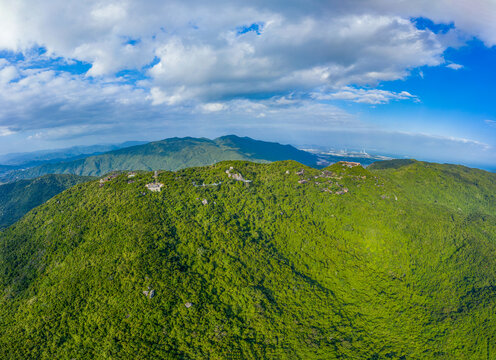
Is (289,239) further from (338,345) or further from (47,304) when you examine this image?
(47,304)

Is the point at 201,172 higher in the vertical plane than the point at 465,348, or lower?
higher

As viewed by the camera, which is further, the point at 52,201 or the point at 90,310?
the point at 52,201

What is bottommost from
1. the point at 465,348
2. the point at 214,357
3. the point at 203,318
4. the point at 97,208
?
the point at 465,348

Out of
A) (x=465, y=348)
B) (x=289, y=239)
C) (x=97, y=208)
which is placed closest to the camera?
(x=465, y=348)

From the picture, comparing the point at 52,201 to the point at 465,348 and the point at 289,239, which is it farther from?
the point at 465,348

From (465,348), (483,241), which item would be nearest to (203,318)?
(465,348)

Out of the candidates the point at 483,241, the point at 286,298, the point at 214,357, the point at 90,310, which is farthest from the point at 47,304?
the point at 483,241

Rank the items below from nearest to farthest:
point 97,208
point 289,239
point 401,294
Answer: point 401,294
point 97,208
point 289,239
